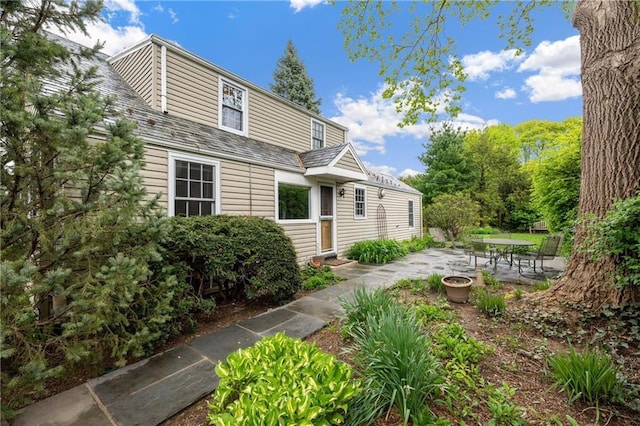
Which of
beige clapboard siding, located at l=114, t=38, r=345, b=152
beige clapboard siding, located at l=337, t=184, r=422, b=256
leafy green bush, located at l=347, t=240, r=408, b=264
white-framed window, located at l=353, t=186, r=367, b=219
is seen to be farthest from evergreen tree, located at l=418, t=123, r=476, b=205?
beige clapboard siding, located at l=114, t=38, r=345, b=152

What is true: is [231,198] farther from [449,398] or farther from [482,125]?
[482,125]

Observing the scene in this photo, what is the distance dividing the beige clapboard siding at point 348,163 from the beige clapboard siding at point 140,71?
4.94 meters

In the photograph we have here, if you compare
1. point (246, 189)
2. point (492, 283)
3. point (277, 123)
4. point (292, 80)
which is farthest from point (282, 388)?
point (292, 80)

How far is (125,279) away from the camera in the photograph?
2.22 metres

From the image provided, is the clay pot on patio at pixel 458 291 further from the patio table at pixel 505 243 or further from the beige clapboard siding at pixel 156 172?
the beige clapboard siding at pixel 156 172

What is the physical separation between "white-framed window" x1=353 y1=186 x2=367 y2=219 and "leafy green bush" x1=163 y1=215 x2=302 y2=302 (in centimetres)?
542

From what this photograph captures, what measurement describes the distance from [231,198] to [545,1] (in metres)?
7.92

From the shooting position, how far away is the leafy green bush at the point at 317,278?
572 centimetres

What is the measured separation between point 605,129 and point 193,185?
6810 millimetres

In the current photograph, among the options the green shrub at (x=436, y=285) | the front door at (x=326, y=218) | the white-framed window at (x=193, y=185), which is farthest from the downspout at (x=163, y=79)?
the green shrub at (x=436, y=285)

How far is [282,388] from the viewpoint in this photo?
1.61 m

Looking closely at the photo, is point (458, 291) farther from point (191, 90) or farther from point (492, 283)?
point (191, 90)

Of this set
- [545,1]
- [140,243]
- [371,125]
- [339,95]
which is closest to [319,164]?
[140,243]

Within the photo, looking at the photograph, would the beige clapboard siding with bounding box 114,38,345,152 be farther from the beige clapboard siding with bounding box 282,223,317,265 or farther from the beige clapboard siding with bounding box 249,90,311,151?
the beige clapboard siding with bounding box 282,223,317,265
